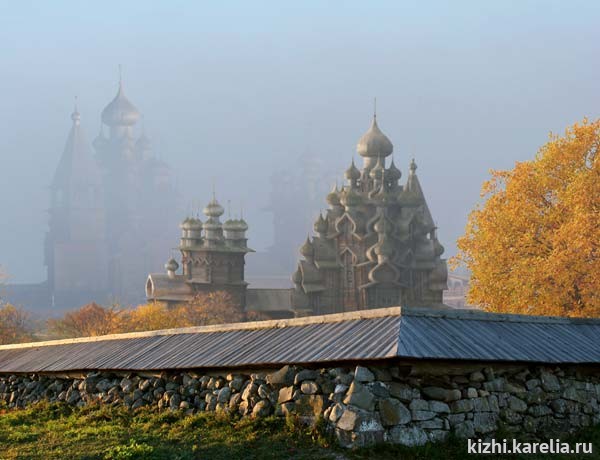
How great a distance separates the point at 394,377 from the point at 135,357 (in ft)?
16.2

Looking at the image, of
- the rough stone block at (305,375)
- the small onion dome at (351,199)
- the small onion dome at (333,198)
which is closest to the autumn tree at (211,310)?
the small onion dome at (333,198)

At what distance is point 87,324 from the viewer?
65.7m

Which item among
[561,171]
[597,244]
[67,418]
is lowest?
[67,418]

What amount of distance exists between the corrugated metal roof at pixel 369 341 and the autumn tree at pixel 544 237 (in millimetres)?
15116

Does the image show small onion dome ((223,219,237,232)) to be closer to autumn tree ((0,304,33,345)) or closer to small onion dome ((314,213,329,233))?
small onion dome ((314,213,329,233))

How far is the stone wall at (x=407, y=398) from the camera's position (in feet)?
37.6

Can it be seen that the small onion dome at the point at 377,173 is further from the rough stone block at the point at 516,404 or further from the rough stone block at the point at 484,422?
the rough stone block at the point at 484,422

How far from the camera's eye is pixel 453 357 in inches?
458

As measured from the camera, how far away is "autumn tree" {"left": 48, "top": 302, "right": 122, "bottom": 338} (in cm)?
6347

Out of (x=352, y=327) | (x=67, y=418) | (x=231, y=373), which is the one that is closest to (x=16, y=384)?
(x=67, y=418)

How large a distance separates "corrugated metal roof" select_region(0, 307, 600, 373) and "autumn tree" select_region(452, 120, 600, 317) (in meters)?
15.1

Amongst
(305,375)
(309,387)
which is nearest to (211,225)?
(305,375)

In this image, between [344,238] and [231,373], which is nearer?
[231,373]

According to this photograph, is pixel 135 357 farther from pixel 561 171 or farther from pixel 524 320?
pixel 561 171
